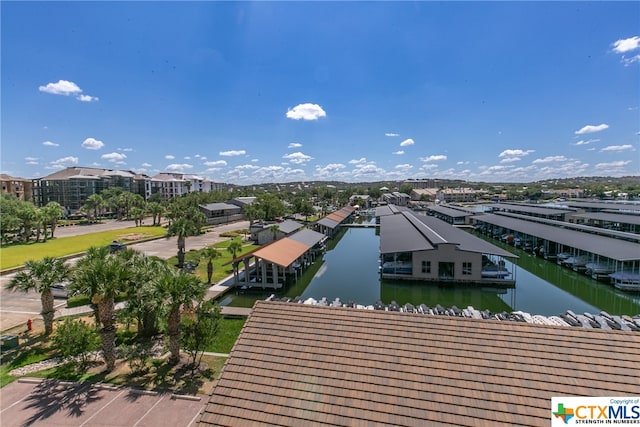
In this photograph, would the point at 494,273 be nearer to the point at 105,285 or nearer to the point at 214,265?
the point at 214,265

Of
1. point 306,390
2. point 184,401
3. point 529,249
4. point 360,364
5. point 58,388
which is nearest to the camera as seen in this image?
point 306,390

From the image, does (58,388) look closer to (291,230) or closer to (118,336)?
(118,336)

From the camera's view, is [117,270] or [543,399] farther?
[117,270]

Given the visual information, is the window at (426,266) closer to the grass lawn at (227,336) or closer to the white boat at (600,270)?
the white boat at (600,270)

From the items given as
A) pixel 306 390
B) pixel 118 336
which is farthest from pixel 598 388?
pixel 118 336

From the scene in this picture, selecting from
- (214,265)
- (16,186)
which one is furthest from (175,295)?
(16,186)

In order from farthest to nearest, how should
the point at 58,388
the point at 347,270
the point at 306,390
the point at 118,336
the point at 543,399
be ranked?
the point at 347,270, the point at 118,336, the point at 58,388, the point at 306,390, the point at 543,399

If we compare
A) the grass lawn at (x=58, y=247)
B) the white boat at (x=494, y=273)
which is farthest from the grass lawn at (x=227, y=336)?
the grass lawn at (x=58, y=247)
